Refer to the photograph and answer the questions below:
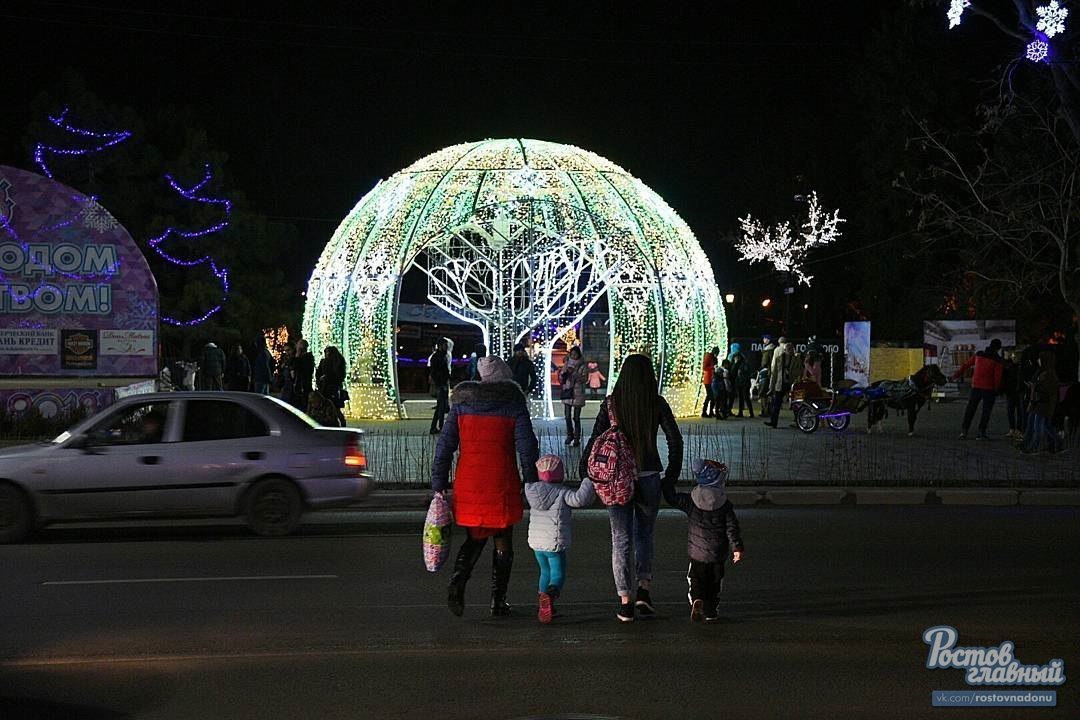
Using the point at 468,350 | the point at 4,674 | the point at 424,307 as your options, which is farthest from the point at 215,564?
the point at 468,350

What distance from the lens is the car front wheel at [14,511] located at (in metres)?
11.3

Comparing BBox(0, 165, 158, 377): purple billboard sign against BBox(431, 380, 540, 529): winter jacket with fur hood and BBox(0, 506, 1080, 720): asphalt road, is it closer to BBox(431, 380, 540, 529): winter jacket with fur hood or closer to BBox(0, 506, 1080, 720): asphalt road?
BBox(0, 506, 1080, 720): asphalt road

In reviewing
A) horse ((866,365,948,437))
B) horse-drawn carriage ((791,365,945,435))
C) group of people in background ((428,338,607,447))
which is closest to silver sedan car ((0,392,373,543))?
group of people in background ((428,338,607,447))

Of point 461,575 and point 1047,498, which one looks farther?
point 1047,498

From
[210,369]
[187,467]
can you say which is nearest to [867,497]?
[187,467]

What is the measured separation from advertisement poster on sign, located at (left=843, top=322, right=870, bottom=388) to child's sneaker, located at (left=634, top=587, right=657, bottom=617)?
26.6 m

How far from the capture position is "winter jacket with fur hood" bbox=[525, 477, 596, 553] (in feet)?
25.1

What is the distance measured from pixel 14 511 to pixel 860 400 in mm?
15497

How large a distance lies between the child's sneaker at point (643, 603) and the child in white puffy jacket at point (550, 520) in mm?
519

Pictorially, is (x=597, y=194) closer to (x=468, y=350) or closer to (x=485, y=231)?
(x=485, y=231)

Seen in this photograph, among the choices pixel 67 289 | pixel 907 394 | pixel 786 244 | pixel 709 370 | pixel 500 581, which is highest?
pixel 786 244

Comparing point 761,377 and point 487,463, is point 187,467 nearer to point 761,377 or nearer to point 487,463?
point 487,463

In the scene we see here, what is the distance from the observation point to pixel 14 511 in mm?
11320

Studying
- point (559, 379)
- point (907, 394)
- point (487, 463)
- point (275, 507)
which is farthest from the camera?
point (907, 394)
